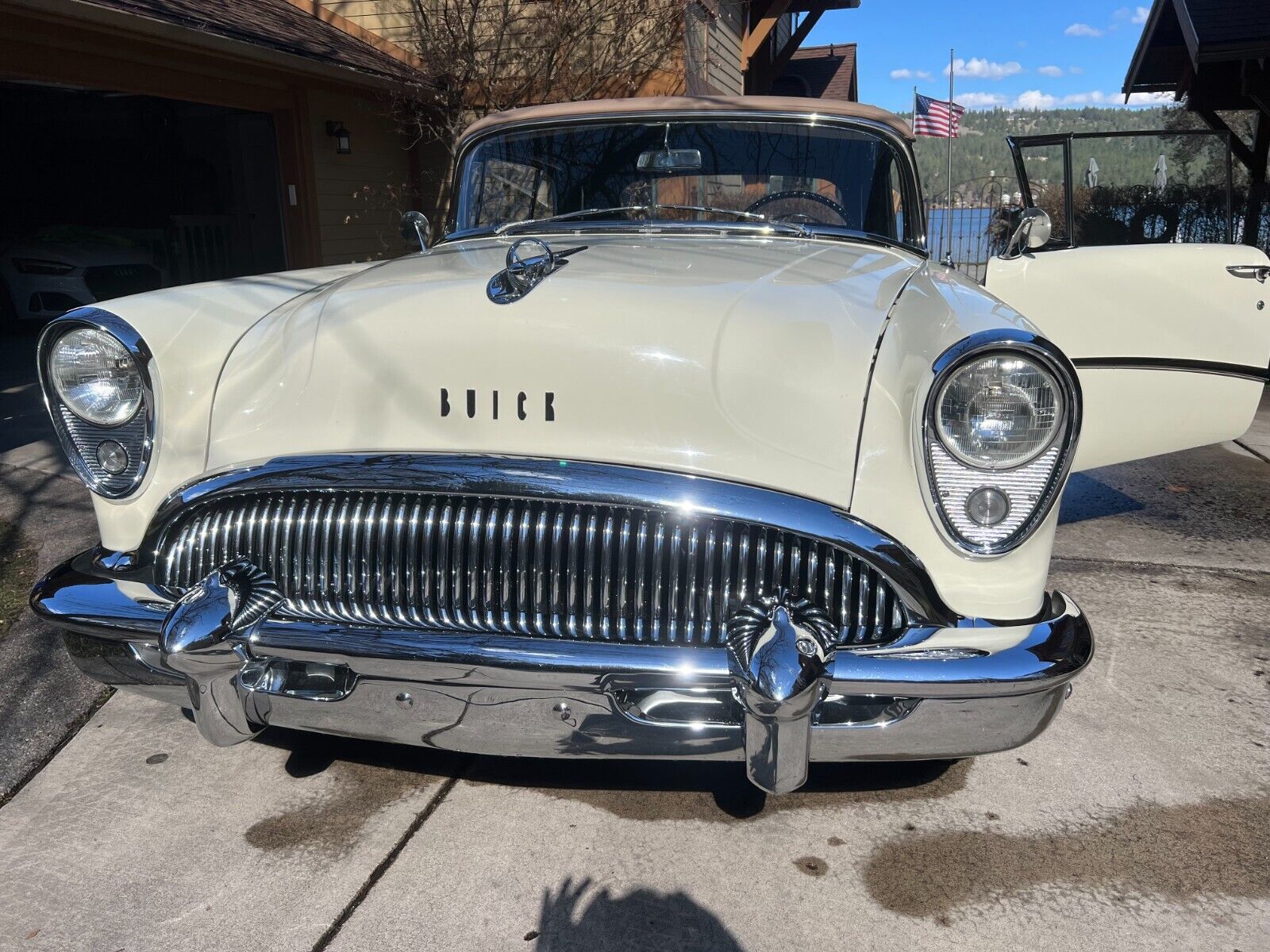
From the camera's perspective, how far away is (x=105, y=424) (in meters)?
2.23

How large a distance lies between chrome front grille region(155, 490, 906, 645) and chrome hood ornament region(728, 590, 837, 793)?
5cm

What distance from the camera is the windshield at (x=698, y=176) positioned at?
3.09 meters

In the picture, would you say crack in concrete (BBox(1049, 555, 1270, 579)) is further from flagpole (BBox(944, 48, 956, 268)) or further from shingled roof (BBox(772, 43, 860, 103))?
shingled roof (BBox(772, 43, 860, 103))

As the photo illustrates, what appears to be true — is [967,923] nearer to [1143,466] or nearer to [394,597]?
[394,597]

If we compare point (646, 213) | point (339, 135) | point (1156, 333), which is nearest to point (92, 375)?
point (646, 213)

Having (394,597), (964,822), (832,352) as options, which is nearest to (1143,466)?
(964,822)

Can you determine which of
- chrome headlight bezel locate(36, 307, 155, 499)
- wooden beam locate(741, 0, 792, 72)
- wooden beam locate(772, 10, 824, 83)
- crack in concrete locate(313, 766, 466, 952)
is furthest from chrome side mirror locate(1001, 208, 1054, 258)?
wooden beam locate(772, 10, 824, 83)

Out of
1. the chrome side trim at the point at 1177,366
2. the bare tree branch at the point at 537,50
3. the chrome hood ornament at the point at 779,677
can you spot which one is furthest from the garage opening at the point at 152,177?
the chrome hood ornament at the point at 779,677

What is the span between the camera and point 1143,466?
5.65 meters

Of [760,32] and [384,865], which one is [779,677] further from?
[760,32]

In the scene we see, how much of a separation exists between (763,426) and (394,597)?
0.78 metres

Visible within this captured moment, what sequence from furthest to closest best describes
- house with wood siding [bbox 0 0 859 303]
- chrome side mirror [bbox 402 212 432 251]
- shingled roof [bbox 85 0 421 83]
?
house with wood siding [bbox 0 0 859 303]
shingled roof [bbox 85 0 421 83]
chrome side mirror [bbox 402 212 432 251]

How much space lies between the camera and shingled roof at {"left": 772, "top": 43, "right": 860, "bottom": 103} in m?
20.6

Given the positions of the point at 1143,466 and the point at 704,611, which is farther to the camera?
the point at 1143,466
